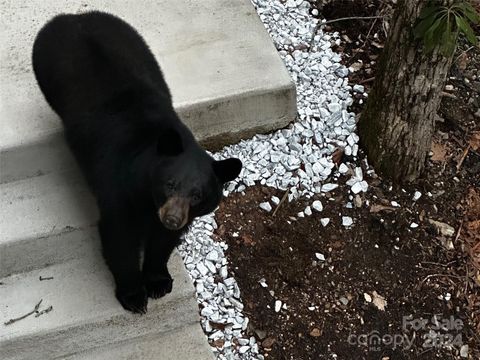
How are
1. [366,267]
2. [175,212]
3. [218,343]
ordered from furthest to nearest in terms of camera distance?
1. [366,267]
2. [218,343]
3. [175,212]

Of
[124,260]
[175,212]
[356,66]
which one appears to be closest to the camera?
[175,212]

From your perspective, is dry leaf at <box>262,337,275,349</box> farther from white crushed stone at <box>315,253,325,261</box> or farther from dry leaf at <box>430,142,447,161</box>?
dry leaf at <box>430,142,447,161</box>

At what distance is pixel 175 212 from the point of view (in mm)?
2738

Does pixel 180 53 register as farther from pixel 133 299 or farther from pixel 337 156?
pixel 133 299

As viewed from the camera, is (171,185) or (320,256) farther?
(320,256)

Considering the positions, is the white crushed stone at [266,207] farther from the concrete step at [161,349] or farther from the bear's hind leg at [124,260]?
the bear's hind leg at [124,260]

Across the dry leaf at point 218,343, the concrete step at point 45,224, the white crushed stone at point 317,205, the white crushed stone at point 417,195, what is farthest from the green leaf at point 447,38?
the concrete step at point 45,224

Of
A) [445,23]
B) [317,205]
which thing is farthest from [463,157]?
[445,23]

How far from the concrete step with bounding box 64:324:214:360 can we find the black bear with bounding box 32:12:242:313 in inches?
9.8

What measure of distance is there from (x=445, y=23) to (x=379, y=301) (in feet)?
4.74

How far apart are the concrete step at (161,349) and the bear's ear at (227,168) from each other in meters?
1.10

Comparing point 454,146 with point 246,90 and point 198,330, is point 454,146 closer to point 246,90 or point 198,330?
point 246,90

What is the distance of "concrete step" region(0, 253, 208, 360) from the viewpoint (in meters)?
3.45

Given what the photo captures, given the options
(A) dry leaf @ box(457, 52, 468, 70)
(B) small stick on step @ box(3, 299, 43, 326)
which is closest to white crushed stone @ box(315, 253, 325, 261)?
(B) small stick on step @ box(3, 299, 43, 326)
